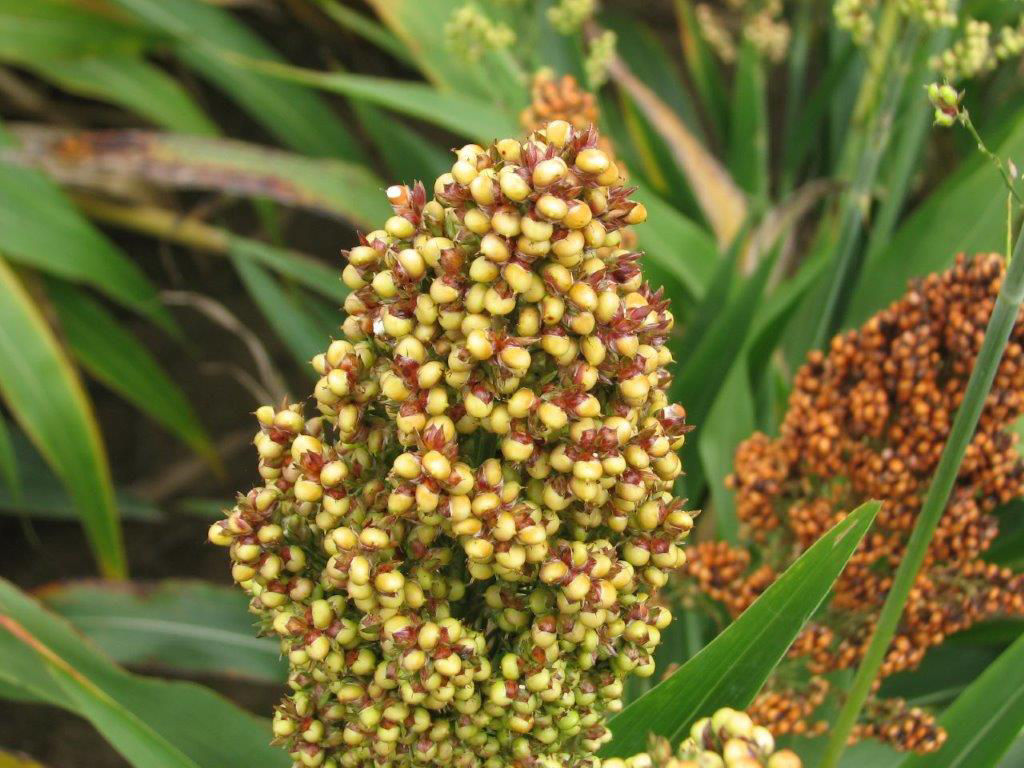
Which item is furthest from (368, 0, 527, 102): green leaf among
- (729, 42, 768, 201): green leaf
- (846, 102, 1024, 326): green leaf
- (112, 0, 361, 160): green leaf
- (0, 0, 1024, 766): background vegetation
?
(846, 102, 1024, 326): green leaf

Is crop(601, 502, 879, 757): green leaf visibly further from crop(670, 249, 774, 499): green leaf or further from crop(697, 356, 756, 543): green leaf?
crop(670, 249, 774, 499): green leaf

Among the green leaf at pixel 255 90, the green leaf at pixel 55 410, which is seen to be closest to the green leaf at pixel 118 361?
the green leaf at pixel 55 410

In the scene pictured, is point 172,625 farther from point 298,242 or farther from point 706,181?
point 298,242

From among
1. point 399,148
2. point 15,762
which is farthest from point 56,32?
point 15,762

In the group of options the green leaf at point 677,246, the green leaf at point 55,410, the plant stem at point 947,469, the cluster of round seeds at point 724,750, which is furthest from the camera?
the green leaf at point 55,410

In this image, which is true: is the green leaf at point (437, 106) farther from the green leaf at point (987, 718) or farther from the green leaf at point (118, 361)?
the green leaf at point (987, 718)

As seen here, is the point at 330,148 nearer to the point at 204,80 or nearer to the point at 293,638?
the point at 204,80
